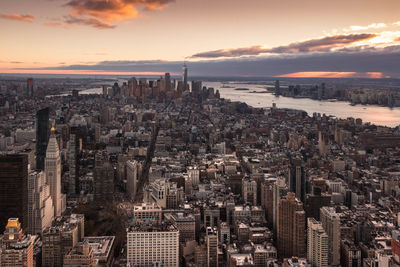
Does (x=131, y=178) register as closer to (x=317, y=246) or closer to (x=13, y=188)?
(x=13, y=188)

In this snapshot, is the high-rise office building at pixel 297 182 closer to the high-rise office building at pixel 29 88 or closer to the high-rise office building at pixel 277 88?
the high-rise office building at pixel 29 88

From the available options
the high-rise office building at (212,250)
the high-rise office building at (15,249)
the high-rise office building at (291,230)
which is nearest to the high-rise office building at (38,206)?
the high-rise office building at (15,249)

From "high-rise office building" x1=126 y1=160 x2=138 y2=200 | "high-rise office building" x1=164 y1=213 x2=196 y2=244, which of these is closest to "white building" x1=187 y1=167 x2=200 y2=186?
"high-rise office building" x1=126 y1=160 x2=138 y2=200

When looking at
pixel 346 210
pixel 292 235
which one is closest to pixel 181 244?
pixel 292 235

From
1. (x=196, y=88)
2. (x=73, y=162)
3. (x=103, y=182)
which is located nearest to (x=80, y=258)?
(x=103, y=182)

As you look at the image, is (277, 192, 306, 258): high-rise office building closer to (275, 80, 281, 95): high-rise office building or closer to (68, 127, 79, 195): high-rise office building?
(68, 127, 79, 195): high-rise office building

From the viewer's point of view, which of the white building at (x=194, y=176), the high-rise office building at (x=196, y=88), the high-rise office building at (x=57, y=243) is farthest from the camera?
the high-rise office building at (x=196, y=88)

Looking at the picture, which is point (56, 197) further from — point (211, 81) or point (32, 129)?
point (211, 81)
